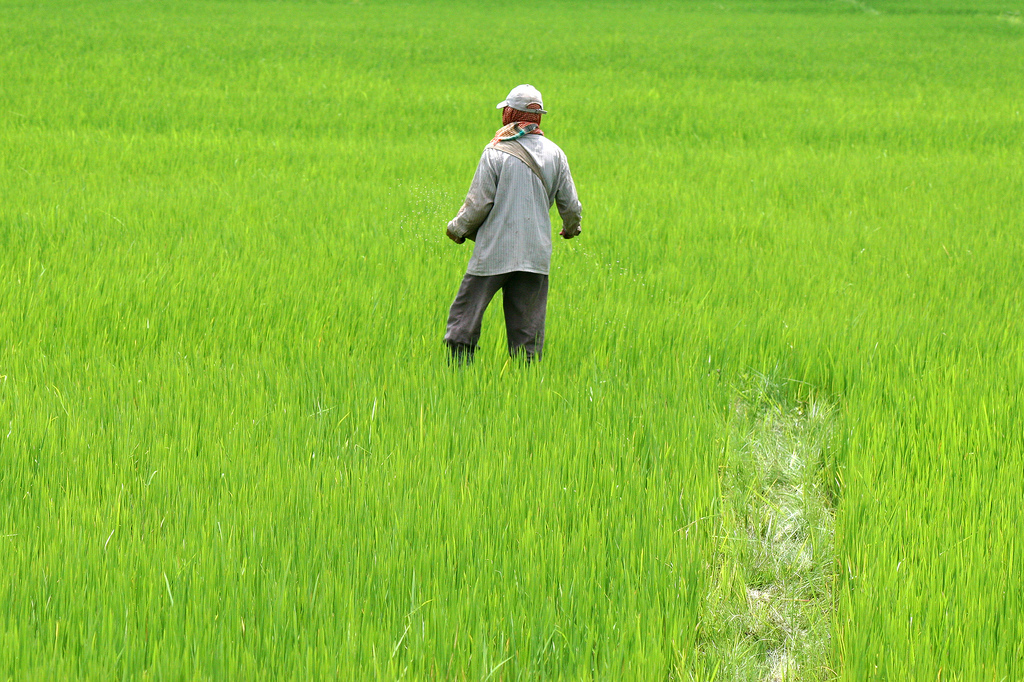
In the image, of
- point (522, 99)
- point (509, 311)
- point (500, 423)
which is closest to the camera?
point (500, 423)

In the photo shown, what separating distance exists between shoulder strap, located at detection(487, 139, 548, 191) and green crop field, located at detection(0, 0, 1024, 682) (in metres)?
0.93

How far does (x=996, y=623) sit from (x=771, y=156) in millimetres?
8797

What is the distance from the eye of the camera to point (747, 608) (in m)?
2.49

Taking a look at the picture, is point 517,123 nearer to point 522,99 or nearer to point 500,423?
point 522,99

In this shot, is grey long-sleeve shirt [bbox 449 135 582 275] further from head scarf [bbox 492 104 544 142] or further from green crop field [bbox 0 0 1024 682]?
green crop field [bbox 0 0 1024 682]

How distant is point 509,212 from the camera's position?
13.2ft

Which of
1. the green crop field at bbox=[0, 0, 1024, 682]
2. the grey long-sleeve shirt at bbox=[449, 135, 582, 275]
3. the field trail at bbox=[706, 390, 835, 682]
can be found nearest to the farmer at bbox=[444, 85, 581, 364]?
the grey long-sleeve shirt at bbox=[449, 135, 582, 275]

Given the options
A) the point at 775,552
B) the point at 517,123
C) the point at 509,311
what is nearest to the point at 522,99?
the point at 517,123

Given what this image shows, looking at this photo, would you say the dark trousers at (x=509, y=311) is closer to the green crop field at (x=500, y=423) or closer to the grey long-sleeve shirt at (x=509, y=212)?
the grey long-sleeve shirt at (x=509, y=212)

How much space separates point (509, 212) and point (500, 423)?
1.11 m

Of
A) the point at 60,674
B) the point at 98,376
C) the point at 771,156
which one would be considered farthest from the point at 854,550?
the point at 771,156

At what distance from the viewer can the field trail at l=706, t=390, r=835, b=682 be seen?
2.30 metres

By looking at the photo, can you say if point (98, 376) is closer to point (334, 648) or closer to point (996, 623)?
point (334, 648)

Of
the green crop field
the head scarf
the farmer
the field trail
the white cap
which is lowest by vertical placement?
the field trail
